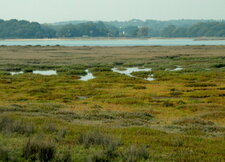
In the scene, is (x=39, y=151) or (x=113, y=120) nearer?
(x=39, y=151)

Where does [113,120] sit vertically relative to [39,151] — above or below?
below

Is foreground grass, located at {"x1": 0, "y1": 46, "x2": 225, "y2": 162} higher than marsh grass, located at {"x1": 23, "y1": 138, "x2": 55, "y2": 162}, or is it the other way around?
marsh grass, located at {"x1": 23, "y1": 138, "x2": 55, "y2": 162}

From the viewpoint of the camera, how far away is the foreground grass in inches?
545

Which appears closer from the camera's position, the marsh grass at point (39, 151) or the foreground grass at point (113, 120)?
the marsh grass at point (39, 151)

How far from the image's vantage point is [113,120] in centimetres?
2288

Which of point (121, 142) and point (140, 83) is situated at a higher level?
point (121, 142)

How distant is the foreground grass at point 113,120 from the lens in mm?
13836

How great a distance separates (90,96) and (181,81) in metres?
14.9

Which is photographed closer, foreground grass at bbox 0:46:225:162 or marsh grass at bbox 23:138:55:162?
marsh grass at bbox 23:138:55:162

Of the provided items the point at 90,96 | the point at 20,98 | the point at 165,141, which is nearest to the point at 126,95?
the point at 90,96

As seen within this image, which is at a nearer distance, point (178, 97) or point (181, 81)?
point (178, 97)

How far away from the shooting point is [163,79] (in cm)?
5197

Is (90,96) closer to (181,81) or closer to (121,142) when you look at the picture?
(181,81)

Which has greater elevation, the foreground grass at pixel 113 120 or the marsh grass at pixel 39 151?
the marsh grass at pixel 39 151
